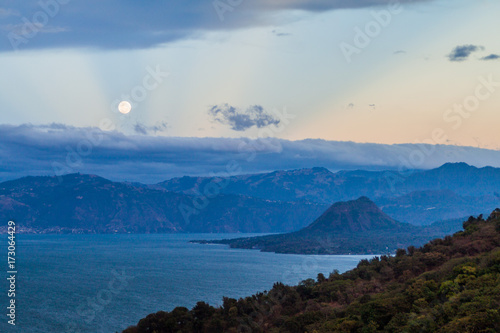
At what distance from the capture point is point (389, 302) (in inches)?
2028

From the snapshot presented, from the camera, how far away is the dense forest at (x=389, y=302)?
44.3 meters

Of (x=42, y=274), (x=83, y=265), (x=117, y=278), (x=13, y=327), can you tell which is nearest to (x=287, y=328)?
(x=13, y=327)

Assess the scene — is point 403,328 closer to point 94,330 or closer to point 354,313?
point 354,313

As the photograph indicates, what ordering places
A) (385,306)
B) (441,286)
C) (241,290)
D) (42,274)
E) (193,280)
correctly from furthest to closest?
(42,274)
(193,280)
(241,290)
(441,286)
(385,306)

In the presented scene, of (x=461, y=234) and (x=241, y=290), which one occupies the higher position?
(x=461, y=234)

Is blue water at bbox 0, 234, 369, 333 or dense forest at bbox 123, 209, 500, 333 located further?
blue water at bbox 0, 234, 369, 333

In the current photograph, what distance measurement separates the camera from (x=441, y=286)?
5381 cm

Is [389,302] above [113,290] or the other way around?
above

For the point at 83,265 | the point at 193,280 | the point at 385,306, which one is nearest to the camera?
the point at 385,306

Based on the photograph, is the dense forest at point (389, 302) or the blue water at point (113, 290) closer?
the dense forest at point (389, 302)

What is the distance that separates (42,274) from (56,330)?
88211 millimetres

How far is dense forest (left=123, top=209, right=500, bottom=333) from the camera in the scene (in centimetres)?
4431

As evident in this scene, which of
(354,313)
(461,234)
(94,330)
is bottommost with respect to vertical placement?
(94,330)

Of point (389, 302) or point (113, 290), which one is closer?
point (389, 302)
